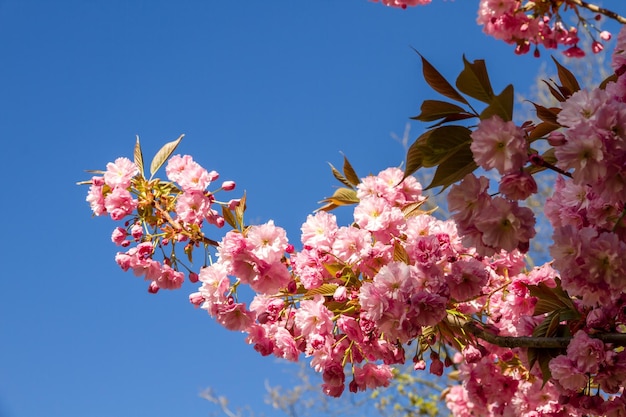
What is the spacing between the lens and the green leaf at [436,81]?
55.1 inches

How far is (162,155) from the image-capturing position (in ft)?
6.93

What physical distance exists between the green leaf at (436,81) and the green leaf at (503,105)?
12cm

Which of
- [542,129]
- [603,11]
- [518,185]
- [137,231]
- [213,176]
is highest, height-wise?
[603,11]

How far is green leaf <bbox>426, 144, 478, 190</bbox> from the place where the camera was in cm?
137

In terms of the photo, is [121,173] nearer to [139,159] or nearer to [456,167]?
[139,159]

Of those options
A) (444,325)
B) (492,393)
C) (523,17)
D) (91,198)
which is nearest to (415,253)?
(444,325)

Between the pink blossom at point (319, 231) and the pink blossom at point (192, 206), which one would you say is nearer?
the pink blossom at point (319, 231)

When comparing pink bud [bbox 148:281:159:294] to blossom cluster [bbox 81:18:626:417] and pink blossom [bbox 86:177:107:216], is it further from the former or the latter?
pink blossom [bbox 86:177:107:216]

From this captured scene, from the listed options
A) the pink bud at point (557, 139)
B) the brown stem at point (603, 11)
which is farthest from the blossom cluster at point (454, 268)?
the brown stem at point (603, 11)

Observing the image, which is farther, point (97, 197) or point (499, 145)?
point (97, 197)

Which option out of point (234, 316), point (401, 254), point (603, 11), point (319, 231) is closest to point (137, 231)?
point (234, 316)

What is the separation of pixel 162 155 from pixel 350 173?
57 centimetres

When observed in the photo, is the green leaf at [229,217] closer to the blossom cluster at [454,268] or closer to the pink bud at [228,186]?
the blossom cluster at [454,268]

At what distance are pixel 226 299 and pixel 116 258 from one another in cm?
42
